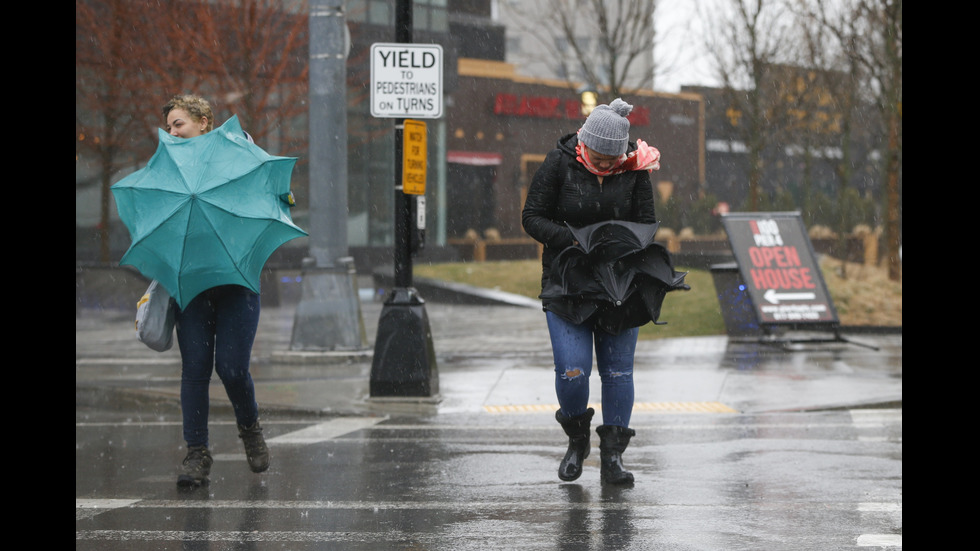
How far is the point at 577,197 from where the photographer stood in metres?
5.89

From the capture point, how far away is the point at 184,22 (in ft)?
79.0

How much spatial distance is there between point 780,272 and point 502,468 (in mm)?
7851

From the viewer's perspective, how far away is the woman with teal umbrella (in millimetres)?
5871

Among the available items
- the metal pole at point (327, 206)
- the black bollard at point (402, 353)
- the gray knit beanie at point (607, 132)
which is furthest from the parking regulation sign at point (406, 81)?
the gray knit beanie at point (607, 132)

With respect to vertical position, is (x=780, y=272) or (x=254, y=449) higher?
(x=780, y=272)

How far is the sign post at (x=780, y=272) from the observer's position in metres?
13.3

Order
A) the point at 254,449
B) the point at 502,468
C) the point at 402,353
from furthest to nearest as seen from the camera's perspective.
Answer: the point at 402,353 < the point at 502,468 < the point at 254,449

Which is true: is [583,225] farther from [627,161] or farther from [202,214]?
[202,214]

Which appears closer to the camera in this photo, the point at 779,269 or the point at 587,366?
the point at 587,366

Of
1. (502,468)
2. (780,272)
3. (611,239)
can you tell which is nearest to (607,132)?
(611,239)

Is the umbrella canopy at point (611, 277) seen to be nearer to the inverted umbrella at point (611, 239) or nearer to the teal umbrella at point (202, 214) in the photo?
the inverted umbrella at point (611, 239)

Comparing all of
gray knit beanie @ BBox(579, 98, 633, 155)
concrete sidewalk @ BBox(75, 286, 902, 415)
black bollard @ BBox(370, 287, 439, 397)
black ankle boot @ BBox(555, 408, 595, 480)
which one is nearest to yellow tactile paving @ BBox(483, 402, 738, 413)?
concrete sidewalk @ BBox(75, 286, 902, 415)

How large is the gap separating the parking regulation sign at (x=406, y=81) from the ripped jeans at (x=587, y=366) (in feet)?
13.6

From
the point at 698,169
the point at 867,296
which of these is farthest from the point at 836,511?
the point at 698,169
